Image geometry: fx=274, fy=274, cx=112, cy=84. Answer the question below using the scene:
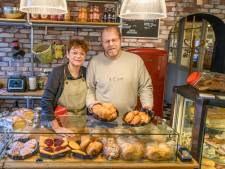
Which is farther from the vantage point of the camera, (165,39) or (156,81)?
(165,39)

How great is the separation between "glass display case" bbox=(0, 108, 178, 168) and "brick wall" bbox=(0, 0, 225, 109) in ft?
8.75

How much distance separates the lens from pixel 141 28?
14.6 ft

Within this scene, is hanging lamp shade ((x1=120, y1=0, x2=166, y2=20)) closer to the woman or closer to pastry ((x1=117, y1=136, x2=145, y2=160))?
the woman

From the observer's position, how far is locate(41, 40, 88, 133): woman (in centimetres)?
230

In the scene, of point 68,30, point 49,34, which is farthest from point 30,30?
point 68,30

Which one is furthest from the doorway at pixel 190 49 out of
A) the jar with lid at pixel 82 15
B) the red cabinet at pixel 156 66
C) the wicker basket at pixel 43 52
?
the wicker basket at pixel 43 52

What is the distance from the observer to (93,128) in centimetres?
183

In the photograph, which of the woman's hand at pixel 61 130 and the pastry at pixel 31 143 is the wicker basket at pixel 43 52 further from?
the pastry at pixel 31 143

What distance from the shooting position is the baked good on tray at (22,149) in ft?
5.27

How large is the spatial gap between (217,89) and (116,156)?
1100 mm

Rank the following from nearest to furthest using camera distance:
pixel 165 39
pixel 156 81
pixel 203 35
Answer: pixel 156 81 < pixel 165 39 < pixel 203 35

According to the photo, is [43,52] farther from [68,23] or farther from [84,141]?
[84,141]

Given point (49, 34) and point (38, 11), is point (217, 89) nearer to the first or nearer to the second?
point (38, 11)

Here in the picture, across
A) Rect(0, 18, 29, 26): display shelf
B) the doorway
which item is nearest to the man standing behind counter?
Rect(0, 18, 29, 26): display shelf
